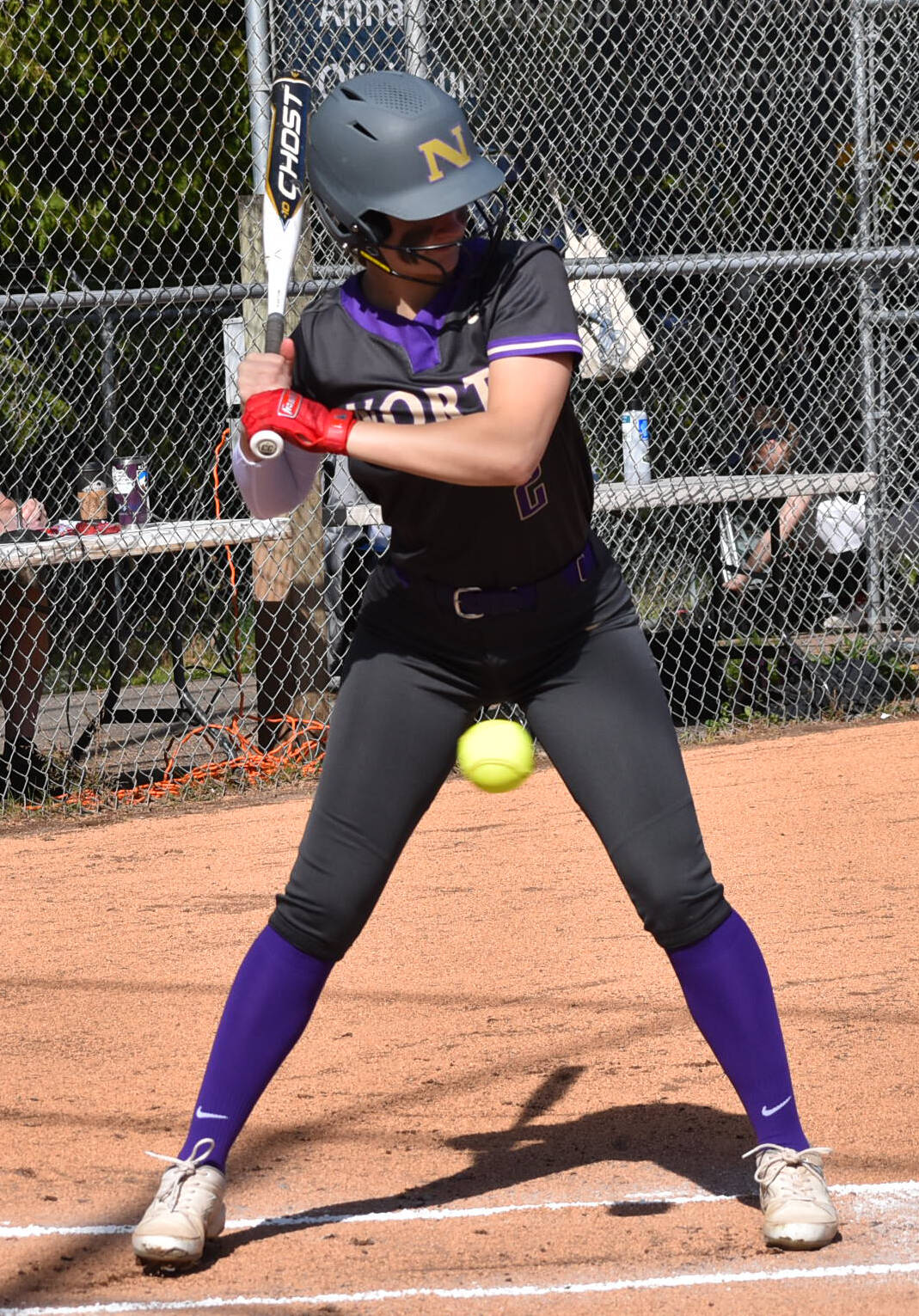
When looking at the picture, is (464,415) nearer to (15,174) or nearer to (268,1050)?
(268,1050)

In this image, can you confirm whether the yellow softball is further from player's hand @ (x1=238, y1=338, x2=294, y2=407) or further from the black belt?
player's hand @ (x1=238, y1=338, x2=294, y2=407)

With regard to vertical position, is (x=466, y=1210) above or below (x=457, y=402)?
below

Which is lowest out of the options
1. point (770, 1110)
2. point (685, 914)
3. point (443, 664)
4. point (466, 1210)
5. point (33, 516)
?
point (33, 516)

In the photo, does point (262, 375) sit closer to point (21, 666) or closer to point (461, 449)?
point (461, 449)

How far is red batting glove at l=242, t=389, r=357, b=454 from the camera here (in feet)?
8.81

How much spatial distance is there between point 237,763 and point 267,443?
4700 mm

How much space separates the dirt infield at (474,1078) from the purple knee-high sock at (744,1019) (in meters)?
0.23

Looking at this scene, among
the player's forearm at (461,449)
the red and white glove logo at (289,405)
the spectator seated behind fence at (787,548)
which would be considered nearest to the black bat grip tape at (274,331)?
the red and white glove logo at (289,405)

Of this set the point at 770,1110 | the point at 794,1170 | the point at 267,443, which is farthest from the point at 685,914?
the point at 267,443

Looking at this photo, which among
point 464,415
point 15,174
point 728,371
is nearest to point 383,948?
point 464,415

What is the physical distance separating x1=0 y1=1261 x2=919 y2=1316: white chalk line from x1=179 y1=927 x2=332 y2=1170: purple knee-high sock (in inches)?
10.5

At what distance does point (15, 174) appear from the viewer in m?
9.27

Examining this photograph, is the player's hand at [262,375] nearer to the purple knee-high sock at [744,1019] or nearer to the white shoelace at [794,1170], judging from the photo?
the purple knee-high sock at [744,1019]

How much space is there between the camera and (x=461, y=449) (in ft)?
8.70
